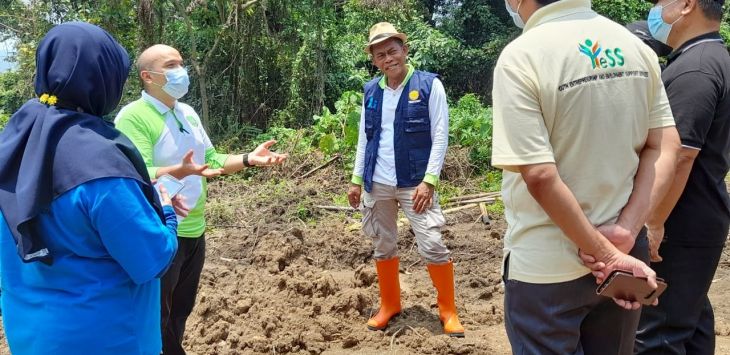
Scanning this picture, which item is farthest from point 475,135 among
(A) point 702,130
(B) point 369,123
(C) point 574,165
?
(C) point 574,165

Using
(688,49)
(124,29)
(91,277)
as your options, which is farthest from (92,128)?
(124,29)

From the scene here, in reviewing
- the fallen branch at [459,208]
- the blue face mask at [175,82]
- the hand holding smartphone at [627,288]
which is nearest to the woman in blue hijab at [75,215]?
the blue face mask at [175,82]

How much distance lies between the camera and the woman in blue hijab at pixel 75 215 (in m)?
2.04

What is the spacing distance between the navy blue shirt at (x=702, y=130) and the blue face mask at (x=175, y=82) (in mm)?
2365

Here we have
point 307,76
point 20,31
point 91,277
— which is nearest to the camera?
point 91,277

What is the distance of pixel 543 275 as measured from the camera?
6.77 ft

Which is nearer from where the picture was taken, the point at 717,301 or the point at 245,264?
the point at 717,301

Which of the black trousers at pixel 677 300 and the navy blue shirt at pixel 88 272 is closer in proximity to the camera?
the navy blue shirt at pixel 88 272

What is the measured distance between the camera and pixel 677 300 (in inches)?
108

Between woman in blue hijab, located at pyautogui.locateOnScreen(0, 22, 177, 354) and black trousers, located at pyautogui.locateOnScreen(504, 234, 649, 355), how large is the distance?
1219 mm

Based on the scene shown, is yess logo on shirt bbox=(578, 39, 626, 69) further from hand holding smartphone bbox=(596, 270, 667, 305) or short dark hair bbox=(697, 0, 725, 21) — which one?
short dark hair bbox=(697, 0, 725, 21)

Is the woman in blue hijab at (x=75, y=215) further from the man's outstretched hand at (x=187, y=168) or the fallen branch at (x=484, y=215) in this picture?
the fallen branch at (x=484, y=215)

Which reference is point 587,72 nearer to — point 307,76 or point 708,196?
point 708,196

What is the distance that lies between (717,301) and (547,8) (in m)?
4.04
